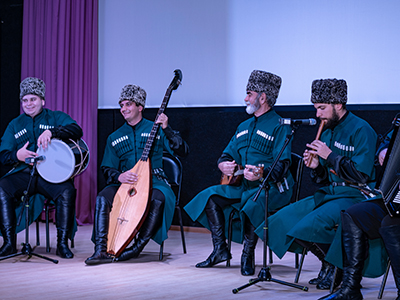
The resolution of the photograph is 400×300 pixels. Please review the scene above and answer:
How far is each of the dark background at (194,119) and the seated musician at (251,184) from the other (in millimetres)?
1320

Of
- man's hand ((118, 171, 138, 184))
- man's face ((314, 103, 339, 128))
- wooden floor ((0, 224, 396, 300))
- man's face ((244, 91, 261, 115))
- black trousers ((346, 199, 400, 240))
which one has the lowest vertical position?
wooden floor ((0, 224, 396, 300))

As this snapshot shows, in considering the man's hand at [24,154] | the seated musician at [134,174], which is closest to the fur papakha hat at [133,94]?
the seated musician at [134,174]

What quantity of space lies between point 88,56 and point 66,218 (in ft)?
8.71

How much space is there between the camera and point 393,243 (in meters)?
2.86

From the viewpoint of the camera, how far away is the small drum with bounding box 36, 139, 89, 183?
4.36 meters

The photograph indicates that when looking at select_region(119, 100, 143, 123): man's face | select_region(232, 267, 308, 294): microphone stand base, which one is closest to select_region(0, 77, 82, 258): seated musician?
select_region(119, 100, 143, 123): man's face

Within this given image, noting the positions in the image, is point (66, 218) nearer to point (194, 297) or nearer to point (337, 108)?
point (194, 297)

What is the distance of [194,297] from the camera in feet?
10.2

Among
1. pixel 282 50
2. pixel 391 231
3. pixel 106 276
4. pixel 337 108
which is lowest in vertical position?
pixel 106 276

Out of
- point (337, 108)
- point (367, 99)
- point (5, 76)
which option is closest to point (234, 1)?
point (367, 99)

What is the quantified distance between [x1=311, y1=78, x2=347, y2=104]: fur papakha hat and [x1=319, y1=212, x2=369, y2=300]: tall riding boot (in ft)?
2.51

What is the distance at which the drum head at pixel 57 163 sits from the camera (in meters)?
4.36

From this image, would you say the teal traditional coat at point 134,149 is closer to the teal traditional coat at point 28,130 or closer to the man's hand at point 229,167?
the teal traditional coat at point 28,130

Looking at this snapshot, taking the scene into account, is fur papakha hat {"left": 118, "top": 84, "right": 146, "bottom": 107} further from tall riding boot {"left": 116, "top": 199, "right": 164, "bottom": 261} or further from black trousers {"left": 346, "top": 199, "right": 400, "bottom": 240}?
black trousers {"left": 346, "top": 199, "right": 400, "bottom": 240}
